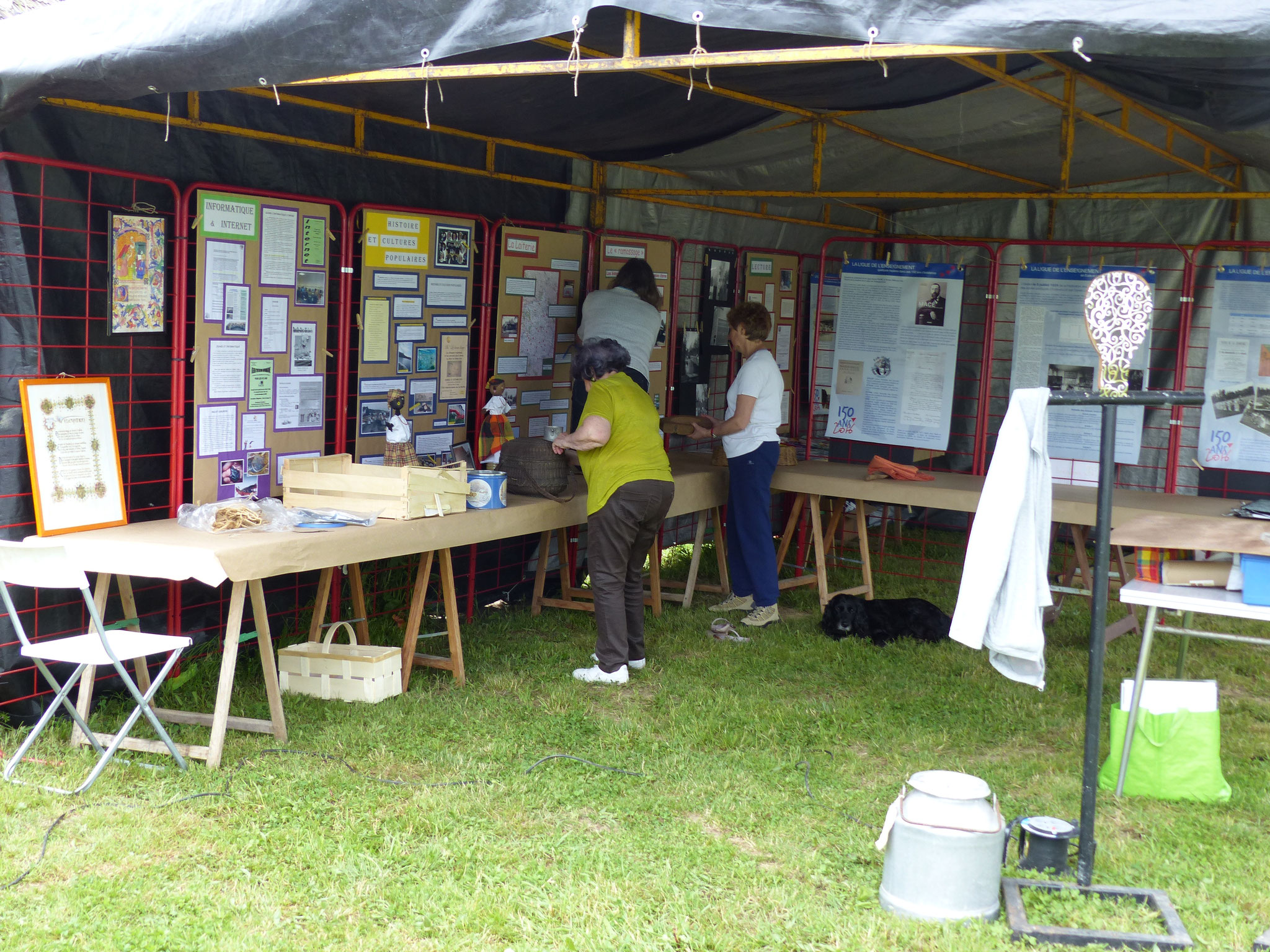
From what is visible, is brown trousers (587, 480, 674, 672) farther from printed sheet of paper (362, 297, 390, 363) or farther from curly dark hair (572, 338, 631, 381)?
printed sheet of paper (362, 297, 390, 363)

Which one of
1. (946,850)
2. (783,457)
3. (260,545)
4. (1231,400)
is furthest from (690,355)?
(946,850)

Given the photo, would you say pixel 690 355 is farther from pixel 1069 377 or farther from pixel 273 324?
pixel 273 324

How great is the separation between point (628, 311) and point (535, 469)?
1.24m

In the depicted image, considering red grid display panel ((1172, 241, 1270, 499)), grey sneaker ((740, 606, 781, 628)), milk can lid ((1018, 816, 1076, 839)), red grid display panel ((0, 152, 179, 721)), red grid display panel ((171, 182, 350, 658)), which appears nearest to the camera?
milk can lid ((1018, 816, 1076, 839))

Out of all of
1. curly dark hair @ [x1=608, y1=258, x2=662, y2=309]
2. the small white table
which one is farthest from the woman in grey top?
the small white table

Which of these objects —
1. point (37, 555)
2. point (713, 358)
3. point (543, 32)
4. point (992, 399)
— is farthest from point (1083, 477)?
point (37, 555)

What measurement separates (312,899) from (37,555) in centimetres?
137

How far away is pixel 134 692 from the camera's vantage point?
12.1 feet

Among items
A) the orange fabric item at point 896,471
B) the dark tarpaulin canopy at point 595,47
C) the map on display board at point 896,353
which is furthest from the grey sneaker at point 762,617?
the dark tarpaulin canopy at point 595,47

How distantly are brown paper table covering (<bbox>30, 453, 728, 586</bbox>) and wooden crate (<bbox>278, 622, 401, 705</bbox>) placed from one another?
486 millimetres

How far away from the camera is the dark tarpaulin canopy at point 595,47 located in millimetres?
2768

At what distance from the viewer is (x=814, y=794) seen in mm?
4023

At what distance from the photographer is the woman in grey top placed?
6.29 metres

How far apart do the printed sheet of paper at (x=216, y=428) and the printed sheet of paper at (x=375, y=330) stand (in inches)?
31.3
